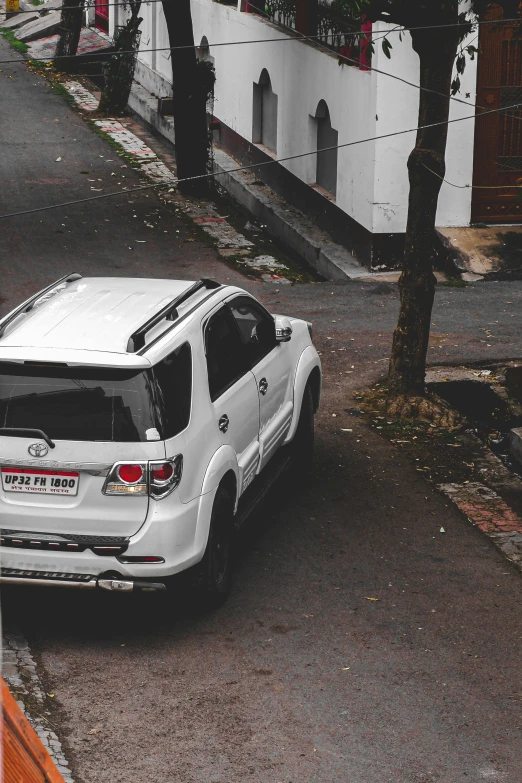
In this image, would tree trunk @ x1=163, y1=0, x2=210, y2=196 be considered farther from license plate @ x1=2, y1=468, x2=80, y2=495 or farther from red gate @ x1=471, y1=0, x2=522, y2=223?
license plate @ x1=2, y1=468, x2=80, y2=495

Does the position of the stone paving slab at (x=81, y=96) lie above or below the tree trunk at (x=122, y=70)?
below

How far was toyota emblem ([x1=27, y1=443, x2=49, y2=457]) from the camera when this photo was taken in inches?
243

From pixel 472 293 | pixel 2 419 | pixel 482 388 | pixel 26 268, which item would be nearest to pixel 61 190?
pixel 26 268

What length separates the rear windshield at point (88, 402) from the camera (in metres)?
6.16

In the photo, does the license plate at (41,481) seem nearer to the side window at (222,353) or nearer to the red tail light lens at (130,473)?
the red tail light lens at (130,473)

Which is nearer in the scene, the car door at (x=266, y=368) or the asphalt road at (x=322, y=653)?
the asphalt road at (x=322, y=653)

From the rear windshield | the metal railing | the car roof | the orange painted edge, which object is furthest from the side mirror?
the metal railing

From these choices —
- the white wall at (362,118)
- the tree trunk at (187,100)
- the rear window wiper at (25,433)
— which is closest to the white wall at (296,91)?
the white wall at (362,118)

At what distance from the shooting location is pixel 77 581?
6.27 m

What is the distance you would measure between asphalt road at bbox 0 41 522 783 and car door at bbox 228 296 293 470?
0.75m

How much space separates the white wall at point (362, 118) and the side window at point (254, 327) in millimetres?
7830

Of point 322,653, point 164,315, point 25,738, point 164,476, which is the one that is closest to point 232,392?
point 164,315

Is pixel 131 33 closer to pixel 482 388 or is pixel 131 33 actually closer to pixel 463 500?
pixel 482 388

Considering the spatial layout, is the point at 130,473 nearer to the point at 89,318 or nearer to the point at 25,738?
the point at 89,318
